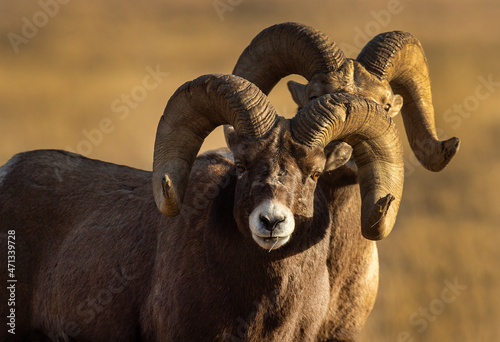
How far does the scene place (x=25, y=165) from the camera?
421 inches

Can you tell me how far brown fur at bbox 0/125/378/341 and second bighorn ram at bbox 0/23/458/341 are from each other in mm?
14

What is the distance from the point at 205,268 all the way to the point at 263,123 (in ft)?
5.19

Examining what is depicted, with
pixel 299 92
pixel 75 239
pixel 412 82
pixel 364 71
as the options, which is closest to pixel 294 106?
pixel 412 82

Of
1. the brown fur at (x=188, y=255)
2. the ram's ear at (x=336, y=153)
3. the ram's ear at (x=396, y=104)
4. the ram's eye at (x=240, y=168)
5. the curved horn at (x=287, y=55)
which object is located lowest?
the brown fur at (x=188, y=255)

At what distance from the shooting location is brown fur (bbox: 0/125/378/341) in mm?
8453

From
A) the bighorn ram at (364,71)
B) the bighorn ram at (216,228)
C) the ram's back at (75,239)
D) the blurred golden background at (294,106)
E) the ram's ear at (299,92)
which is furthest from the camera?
the blurred golden background at (294,106)

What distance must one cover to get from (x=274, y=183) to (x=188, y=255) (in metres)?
1.42

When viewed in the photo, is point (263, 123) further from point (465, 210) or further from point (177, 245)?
point (465, 210)

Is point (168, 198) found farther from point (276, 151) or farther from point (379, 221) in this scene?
point (379, 221)

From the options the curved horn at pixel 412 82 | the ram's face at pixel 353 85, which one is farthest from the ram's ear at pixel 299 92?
the curved horn at pixel 412 82

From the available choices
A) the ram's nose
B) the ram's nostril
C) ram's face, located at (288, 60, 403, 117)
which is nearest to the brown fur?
the ram's nose

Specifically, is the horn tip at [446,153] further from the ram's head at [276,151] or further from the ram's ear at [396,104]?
the ram's head at [276,151]

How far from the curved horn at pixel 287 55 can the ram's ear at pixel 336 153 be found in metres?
1.52

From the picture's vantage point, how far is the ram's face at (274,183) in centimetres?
769
